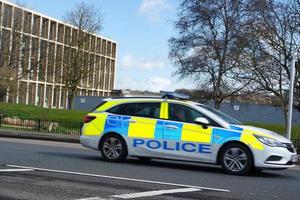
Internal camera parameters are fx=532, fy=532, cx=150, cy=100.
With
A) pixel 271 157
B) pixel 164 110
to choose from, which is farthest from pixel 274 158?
pixel 164 110

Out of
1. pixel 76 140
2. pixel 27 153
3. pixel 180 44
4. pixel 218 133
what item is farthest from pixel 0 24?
pixel 218 133

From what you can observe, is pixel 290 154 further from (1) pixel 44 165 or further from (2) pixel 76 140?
(2) pixel 76 140

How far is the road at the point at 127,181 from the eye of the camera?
8258 millimetres

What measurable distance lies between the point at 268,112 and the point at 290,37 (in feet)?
114

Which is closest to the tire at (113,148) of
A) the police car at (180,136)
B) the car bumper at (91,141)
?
the police car at (180,136)

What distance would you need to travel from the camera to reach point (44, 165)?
453 inches

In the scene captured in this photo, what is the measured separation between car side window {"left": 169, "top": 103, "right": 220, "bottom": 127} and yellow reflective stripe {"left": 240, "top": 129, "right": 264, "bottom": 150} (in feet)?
2.89

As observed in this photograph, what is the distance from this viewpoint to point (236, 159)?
1144 centimetres

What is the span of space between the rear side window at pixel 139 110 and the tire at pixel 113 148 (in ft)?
2.10

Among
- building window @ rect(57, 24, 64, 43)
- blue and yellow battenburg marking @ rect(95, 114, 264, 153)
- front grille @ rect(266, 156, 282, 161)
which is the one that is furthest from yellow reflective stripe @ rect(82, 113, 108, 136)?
building window @ rect(57, 24, 64, 43)

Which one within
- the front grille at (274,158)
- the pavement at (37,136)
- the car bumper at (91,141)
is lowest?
the pavement at (37,136)

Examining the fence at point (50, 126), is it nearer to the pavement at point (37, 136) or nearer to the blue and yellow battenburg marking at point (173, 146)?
the pavement at point (37, 136)

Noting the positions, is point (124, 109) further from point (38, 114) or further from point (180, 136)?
point (38, 114)

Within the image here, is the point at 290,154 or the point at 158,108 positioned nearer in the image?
the point at 290,154
